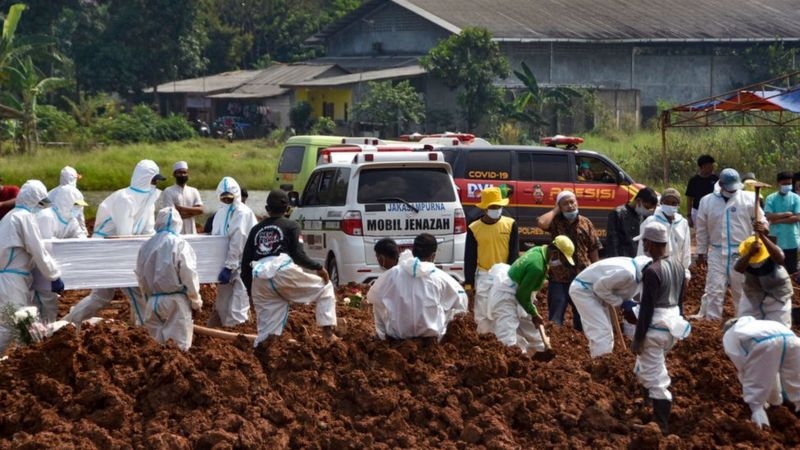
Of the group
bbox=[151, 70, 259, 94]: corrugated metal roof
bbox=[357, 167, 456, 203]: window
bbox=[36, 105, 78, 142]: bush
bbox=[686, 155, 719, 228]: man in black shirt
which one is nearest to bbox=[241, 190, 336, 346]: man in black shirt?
bbox=[357, 167, 456, 203]: window

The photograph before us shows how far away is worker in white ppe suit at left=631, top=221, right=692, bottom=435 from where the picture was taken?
9352 millimetres

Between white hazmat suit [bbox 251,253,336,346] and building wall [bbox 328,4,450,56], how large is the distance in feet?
118

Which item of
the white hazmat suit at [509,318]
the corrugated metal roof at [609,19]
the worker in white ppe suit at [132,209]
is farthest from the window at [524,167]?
the corrugated metal roof at [609,19]

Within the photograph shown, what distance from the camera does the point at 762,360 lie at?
942 cm

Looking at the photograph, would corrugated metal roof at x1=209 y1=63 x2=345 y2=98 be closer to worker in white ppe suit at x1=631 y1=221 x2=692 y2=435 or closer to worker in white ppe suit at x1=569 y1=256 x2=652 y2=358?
worker in white ppe suit at x1=569 y1=256 x2=652 y2=358

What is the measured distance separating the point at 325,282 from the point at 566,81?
36420mm

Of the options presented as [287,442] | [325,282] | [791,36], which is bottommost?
[287,442]

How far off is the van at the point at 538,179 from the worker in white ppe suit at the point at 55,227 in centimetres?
571

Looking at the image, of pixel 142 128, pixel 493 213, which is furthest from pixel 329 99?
pixel 493 213

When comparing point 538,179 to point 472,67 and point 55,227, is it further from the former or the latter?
point 472,67

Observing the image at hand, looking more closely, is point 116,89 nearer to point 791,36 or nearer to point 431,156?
point 791,36

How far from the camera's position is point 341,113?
1885 inches

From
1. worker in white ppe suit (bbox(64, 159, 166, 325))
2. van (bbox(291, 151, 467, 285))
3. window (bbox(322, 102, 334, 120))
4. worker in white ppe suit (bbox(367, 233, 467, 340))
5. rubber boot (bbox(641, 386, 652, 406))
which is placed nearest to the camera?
rubber boot (bbox(641, 386, 652, 406))

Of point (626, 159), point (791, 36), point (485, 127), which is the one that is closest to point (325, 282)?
point (626, 159)
